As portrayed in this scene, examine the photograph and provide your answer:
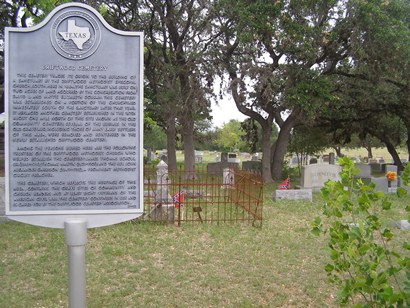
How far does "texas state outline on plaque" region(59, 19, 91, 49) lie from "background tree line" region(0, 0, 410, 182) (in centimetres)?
1154

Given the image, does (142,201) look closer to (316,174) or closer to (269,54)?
(316,174)

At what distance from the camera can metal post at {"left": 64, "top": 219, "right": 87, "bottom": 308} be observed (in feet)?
11.0

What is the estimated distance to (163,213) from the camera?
30.3ft

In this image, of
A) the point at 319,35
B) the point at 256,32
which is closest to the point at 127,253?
the point at 256,32

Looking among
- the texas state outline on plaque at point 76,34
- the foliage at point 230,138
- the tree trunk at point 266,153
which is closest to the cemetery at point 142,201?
the texas state outline on plaque at point 76,34

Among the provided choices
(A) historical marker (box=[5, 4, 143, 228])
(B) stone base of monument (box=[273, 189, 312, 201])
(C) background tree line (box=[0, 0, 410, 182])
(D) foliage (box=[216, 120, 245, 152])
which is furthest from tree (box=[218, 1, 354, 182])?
(D) foliage (box=[216, 120, 245, 152])

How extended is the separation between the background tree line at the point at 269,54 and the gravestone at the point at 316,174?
2.39 m

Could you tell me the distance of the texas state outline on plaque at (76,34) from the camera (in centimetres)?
337

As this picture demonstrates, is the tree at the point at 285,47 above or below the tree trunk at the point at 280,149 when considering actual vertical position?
above

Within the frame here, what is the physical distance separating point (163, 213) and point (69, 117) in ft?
19.8

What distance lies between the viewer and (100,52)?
3.47 m

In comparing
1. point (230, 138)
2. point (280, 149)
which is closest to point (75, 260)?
point (280, 149)

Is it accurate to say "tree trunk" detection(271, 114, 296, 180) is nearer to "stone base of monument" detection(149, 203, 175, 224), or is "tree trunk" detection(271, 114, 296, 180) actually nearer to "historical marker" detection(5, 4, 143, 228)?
"stone base of monument" detection(149, 203, 175, 224)

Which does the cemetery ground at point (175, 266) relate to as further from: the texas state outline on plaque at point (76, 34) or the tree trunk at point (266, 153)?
the tree trunk at point (266, 153)
